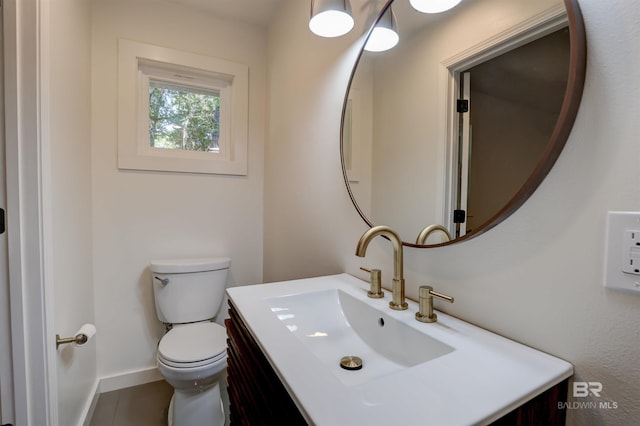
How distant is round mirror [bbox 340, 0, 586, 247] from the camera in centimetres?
55

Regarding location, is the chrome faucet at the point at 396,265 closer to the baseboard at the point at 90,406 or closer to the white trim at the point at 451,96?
the white trim at the point at 451,96

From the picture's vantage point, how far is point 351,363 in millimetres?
730

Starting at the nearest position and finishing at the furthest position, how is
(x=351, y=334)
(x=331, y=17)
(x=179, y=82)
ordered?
(x=351, y=334)
(x=331, y=17)
(x=179, y=82)

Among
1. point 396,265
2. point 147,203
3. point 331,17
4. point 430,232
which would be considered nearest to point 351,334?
point 396,265

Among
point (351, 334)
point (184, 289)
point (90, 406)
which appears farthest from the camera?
point (184, 289)

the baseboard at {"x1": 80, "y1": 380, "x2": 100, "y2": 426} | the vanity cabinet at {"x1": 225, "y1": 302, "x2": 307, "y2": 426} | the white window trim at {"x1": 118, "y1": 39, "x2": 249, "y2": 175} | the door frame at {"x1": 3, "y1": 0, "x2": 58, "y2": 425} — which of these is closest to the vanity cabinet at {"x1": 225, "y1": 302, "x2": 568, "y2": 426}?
the vanity cabinet at {"x1": 225, "y1": 302, "x2": 307, "y2": 426}

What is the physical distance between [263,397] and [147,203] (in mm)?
1542

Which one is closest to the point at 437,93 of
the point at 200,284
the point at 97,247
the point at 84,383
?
the point at 200,284

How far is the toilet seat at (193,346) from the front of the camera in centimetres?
129

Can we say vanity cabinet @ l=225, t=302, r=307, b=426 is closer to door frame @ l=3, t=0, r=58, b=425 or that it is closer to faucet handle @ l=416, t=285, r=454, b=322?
faucet handle @ l=416, t=285, r=454, b=322

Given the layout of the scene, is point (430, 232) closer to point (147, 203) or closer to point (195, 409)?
point (195, 409)

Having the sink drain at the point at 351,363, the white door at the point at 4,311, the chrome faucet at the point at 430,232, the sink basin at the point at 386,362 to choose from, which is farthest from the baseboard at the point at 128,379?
the chrome faucet at the point at 430,232

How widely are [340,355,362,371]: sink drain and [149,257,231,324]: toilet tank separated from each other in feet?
4.09

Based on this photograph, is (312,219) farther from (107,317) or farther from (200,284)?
(107,317)
